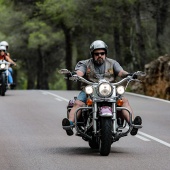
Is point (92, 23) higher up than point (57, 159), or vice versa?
point (92, 23)

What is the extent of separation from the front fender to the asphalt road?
0.65m

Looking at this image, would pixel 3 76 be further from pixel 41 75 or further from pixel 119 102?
pixel 41 75

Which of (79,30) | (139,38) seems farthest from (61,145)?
(79,30)

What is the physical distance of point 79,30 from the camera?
178 ft

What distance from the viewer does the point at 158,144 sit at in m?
14.4

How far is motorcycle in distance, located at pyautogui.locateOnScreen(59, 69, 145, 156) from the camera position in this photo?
12.0 m

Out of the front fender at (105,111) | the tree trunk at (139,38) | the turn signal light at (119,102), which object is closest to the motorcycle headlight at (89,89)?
the front fender at (105,111)

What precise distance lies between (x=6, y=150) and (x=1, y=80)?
1614 cm

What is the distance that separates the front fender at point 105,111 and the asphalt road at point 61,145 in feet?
2.12

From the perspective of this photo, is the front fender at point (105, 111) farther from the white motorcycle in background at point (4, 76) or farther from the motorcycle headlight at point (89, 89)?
the white motorcycle in background at point (4, 76)

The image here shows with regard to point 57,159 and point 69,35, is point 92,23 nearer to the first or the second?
point 69,35

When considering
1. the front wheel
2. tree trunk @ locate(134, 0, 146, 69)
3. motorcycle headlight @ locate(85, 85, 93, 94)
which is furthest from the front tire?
tree trunk @ locate(134, 0, 146, 69)

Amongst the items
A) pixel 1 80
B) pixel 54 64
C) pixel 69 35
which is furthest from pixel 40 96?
pixel 54 64

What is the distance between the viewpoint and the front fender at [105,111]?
1201 centimetres
